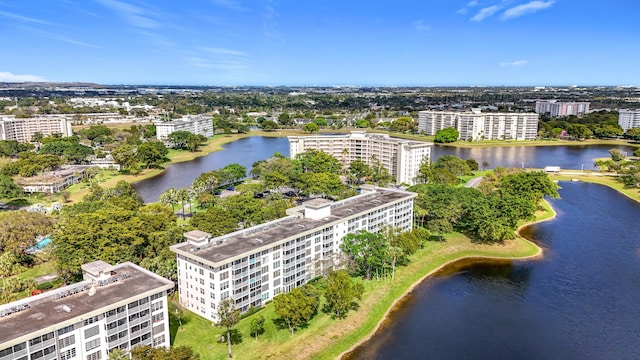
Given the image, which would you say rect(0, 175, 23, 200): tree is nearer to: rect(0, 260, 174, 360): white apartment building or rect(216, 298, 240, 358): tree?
rect(0, 260, 174, 360): white apartment building

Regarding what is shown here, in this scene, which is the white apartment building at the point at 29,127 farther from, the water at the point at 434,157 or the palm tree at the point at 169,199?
the palm tree at the point at 169,199

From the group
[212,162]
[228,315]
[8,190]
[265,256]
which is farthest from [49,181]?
[228,315]

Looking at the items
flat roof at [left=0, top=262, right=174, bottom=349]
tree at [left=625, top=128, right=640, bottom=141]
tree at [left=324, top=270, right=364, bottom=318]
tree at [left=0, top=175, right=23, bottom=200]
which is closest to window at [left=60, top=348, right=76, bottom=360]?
flat roof at [left=0, top=262, right=174, bottom=349]

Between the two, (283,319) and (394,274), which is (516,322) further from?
(283,319)

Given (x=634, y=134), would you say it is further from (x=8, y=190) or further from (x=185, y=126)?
(x=8, y=190)

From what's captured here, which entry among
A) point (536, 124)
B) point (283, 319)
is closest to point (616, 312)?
point (283, 319)

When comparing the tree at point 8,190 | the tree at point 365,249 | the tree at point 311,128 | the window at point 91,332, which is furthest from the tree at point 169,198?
the tree at point 311,128
